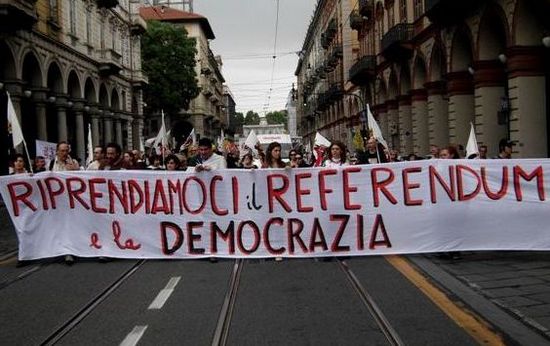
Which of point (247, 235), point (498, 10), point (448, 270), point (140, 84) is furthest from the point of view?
point (140, 84)

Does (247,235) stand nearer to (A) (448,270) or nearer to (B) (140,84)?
(A) (448,270)

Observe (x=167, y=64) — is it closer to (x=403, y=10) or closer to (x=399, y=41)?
(x=403, y=10)

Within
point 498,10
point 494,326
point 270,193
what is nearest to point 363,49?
point 498,10

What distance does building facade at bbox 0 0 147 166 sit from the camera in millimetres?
27969

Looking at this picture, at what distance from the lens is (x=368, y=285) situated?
7723 millimetres

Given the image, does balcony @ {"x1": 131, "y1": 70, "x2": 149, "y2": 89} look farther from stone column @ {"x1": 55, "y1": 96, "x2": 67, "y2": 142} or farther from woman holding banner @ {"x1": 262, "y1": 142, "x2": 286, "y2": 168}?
woman holding banner @ {"x1": 262, "y1": 142, "x2": 286, "y2": 168}

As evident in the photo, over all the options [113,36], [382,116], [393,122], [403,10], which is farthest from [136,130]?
[403,10]

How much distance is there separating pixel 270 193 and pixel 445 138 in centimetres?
2107

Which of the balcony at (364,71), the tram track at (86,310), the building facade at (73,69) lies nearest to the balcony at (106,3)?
the building facade at (73,69)

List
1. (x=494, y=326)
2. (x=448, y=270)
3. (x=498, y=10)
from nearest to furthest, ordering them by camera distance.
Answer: (x=494, y=326) < (x=448, y=270) < (x=498, y=10)

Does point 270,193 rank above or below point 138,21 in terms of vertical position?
below

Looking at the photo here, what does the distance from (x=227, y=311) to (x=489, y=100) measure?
1772 cm

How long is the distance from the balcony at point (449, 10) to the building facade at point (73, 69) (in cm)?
1474

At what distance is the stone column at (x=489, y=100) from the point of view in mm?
22266
